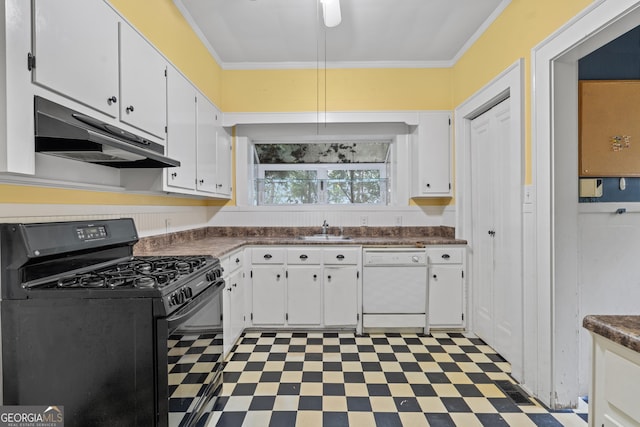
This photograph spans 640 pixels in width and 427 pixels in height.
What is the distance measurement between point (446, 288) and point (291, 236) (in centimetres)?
166

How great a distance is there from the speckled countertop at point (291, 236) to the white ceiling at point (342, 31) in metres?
1.75

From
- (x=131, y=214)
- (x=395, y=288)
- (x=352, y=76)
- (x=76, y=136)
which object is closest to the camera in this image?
(x=76, y=136)

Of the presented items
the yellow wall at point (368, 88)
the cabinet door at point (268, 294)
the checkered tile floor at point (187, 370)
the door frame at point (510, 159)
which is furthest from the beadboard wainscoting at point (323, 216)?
the checkered tile floor at point (187, 370)

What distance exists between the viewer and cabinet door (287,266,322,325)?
3.19 metres

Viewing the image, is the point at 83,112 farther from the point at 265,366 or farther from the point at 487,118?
the point at 487,118

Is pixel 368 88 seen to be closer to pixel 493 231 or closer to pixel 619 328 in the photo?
pixel 493 231

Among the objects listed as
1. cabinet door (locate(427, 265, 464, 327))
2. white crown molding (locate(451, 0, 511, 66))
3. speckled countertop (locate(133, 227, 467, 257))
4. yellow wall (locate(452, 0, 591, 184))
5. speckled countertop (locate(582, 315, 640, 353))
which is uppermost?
white crown molding (locate(451, 0, 511, 66))

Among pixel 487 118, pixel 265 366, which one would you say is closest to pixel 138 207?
pixel 265 366

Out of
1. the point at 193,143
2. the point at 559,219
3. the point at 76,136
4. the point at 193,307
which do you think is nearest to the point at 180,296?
the point at 193,307

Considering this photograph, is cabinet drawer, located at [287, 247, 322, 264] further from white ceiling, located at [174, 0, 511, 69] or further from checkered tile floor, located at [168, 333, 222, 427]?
white ceiling, located at [174, 0, 511, 69]

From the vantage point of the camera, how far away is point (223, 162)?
135 inches

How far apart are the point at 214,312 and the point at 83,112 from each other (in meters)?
1.13

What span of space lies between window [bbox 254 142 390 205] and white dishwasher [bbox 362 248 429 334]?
905mm

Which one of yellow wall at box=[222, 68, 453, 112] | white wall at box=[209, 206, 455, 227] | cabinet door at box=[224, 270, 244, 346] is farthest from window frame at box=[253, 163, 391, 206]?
cabinet door at box=[224, 270, 244, 346]
